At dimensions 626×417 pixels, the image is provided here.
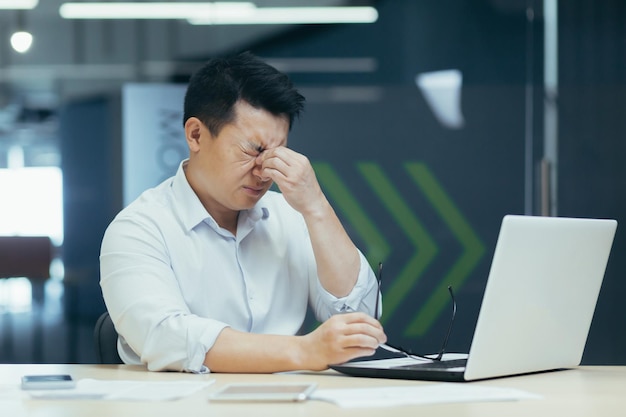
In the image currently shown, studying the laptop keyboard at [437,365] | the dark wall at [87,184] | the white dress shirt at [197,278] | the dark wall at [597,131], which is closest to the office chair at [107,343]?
the white dress shirt at [197,278]

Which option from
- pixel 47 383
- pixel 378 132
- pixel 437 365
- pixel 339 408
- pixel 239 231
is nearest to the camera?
pixel 339 408

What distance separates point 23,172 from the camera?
4.74m

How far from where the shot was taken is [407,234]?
4852 mm

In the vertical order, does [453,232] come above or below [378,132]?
below

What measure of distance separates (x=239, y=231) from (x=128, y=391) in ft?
2.80

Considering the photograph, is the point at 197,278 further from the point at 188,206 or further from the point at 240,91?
the point at 240,91

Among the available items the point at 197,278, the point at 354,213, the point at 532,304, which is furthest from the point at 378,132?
the point at 532,304

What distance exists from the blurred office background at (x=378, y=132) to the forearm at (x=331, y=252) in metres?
2.36

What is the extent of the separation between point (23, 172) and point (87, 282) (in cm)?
61

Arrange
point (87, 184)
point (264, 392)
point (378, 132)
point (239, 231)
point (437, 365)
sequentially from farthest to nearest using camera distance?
point (378, 132)
point (87, 184)
point (239, 231)
point (437, 365)
point (264, 392)

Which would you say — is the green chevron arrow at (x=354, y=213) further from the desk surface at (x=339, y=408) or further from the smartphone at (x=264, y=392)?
the smartphone at (x=264, y=392)

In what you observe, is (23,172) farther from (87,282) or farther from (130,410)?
(130,410)

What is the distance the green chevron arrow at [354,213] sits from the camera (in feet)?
15.9

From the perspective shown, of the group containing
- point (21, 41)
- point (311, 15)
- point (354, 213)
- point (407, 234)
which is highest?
point (311, 15)
